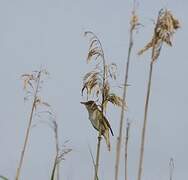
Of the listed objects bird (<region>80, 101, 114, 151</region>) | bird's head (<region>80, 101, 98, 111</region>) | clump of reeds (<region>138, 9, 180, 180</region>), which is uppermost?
clump of reeds (<region>138, 9, 180, 180</region>)

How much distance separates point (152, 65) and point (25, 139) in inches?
71.0

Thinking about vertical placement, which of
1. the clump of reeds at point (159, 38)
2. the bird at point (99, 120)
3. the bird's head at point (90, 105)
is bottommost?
the bird at point (99, 120)

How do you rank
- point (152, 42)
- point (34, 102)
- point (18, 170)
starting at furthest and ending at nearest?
1. point (34, 102)
2. point (18, 170)
3. point (152, 42)

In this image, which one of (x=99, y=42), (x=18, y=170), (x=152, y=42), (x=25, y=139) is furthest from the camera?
(x=25, y=139)

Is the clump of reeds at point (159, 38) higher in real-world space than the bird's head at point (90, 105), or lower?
higher

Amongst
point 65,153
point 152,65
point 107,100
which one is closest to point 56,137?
point 65,153

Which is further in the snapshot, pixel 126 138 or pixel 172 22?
pixel 126 138

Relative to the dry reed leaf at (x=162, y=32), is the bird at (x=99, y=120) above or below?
below

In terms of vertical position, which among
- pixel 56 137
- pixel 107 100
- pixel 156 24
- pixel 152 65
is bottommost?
pixel 56 137

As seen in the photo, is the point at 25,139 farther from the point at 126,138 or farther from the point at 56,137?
the point at 56,137

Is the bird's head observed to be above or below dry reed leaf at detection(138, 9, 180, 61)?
below

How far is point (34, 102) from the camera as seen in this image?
220 inches

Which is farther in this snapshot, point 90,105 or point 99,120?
point 90,105

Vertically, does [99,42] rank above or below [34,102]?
above
